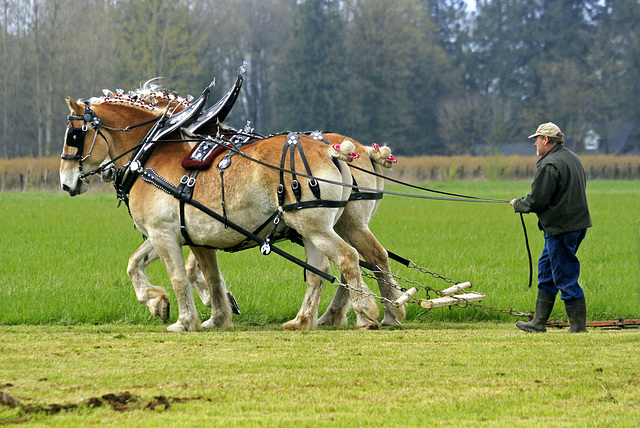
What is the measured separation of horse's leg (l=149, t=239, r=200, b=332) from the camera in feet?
26.3

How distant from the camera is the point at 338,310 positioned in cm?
877

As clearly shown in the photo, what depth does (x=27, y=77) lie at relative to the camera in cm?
5481

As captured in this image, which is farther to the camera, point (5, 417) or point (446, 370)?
point (446, 370)

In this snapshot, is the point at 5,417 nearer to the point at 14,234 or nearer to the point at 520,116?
the point at 14,234

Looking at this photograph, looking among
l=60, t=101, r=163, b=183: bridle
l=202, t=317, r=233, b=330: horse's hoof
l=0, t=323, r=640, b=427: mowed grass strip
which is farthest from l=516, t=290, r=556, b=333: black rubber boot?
l=60, t=101, r=163, b=183: bridle

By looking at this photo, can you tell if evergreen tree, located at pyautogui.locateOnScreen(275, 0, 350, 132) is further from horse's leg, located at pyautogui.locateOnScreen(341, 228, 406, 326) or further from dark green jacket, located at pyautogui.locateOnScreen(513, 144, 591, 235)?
dark green jacket, located at pyautogui.locateOnScreen(513, 144, 591, 235)

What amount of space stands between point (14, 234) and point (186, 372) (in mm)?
11290

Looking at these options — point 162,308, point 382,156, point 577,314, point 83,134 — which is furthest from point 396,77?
point 577,314

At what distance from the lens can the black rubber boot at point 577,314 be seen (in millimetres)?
7570

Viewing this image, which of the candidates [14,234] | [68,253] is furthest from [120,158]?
[14,234]

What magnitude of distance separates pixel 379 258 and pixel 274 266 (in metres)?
4.21

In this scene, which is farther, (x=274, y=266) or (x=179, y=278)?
(x=274, y=266)

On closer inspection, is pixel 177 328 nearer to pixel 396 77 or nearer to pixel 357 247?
pixel 357 247

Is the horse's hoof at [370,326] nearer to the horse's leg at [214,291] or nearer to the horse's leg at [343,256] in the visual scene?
the horse's leg at [343,256]
